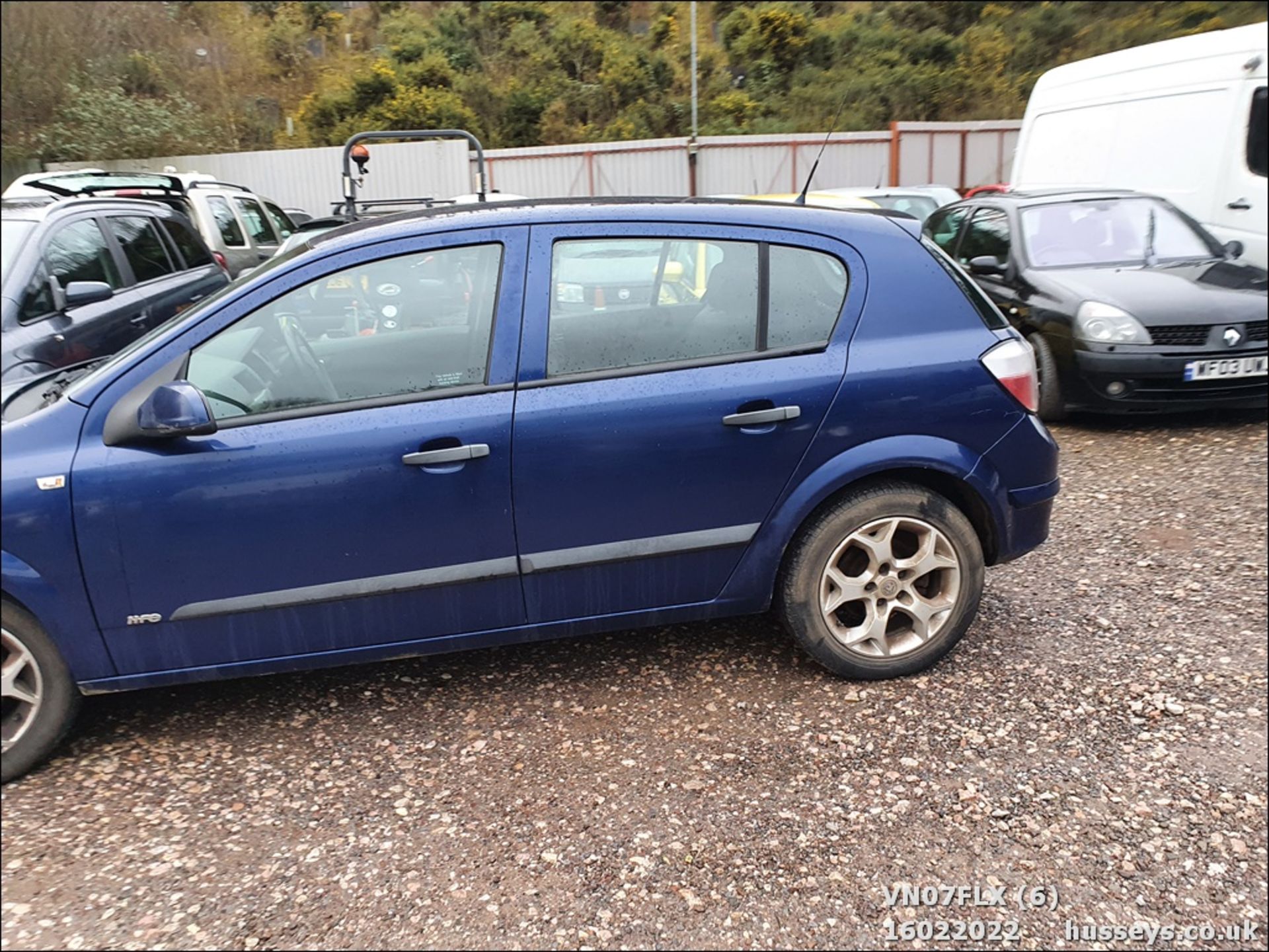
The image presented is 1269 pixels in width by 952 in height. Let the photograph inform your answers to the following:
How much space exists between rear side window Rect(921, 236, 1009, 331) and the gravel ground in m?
1.16

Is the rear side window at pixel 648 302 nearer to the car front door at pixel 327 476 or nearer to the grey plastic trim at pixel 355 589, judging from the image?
the car front door at pixel 327 476

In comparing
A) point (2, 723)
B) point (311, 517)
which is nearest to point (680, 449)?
point (311, 517)

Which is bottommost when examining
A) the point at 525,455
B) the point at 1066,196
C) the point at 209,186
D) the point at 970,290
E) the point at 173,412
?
the point at 525,455

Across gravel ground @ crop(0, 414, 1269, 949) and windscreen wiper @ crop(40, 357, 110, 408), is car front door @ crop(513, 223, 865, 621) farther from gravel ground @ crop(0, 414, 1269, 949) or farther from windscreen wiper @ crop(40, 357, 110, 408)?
windscreen wiper @ crop(40, 357, 110, 408)

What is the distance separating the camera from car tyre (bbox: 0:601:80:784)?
2547mm

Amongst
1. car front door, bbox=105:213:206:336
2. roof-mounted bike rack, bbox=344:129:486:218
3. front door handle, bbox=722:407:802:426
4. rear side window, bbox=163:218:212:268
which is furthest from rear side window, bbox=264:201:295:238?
front door handle, bbox=722:407:802:426

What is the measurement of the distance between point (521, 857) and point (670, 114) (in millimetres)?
24683

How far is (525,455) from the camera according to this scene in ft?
9.09

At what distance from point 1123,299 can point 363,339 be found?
16.9ft

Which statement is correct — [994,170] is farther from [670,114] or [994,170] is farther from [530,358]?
[530,358]

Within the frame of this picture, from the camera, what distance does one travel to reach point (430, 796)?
8.36ft

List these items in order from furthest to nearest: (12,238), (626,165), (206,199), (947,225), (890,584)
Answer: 1. (626,165)
2. (206,199)
3. (947,225)
4. (12,238)
5. (890,584)

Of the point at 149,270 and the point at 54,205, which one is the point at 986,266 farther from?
the point at 54,205

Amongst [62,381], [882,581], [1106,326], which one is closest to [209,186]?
[62,381]
